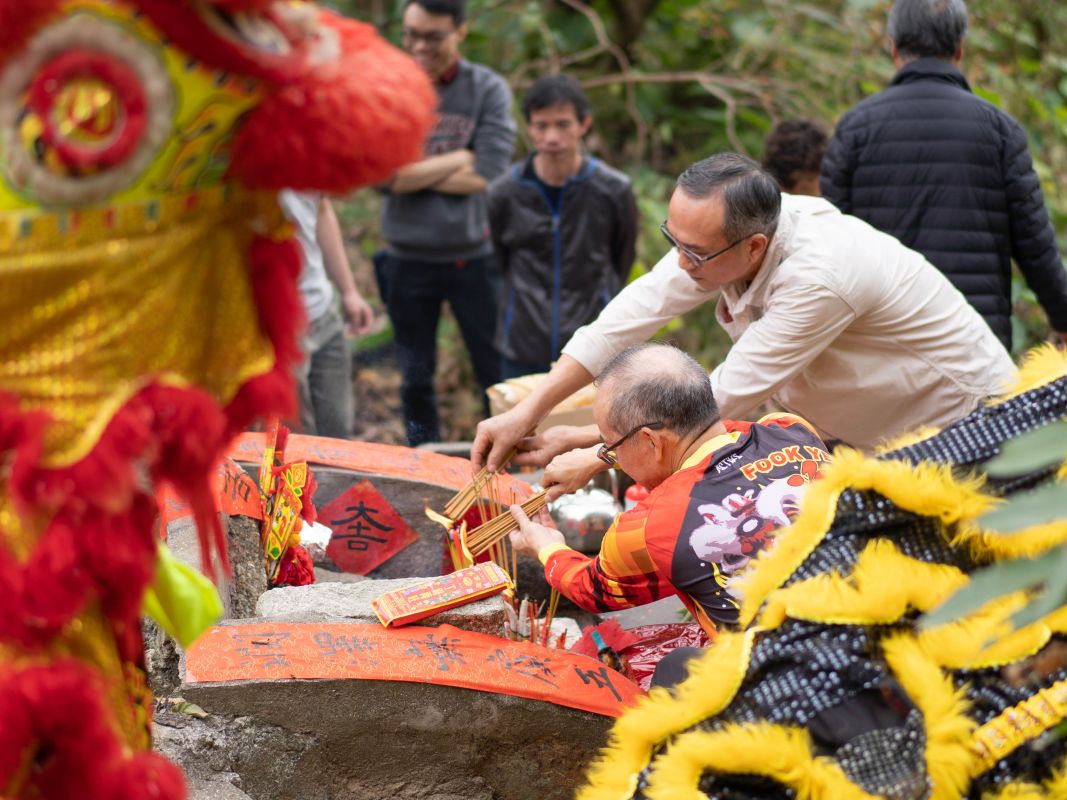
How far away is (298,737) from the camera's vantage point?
2.53 meters

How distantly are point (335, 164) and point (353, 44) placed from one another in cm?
18

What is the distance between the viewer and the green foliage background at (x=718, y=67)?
690cm

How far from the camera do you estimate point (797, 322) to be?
2.95m

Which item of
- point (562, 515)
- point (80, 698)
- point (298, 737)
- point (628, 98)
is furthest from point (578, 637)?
point (628, 98)

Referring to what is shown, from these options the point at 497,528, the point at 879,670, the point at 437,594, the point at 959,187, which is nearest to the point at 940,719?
the point at 879,670

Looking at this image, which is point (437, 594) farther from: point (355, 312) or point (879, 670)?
point (355, 312)

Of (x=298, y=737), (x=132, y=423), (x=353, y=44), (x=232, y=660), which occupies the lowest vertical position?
(x=298, y=737)

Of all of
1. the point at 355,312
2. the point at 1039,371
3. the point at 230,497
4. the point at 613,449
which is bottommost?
the point at 355,312

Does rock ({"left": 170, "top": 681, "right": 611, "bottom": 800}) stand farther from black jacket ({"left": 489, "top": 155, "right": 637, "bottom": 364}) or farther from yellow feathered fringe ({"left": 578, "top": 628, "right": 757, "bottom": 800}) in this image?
black jacket ({"left": 489, "top": 155, "right": 637, "bottom": 364})

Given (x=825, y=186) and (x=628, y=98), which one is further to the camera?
(x=628, y=98)

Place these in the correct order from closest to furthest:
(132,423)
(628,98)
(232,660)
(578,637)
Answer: (132,423)
(232,660)
(578,637)
(628,98)

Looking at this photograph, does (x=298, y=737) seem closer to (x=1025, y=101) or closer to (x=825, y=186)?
(x=825, y=186)

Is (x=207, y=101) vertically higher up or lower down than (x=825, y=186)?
higher up

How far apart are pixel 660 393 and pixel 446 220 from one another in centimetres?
259
